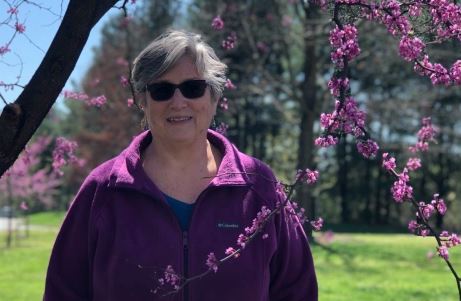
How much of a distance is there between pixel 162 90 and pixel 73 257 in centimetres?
67

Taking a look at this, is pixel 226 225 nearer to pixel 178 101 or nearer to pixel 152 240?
pixel 152 240

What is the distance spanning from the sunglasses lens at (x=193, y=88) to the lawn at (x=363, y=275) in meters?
5.54

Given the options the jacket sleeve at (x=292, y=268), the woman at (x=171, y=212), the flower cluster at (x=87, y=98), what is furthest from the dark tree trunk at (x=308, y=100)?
the woman at (x=171, y=212)

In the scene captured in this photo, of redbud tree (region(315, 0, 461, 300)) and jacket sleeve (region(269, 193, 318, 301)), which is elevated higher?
redbud tree (region(315, 0, 461, 300))

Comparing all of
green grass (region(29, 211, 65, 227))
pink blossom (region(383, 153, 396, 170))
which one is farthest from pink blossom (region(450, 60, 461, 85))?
green grass (region(29, 211, 65, 227))

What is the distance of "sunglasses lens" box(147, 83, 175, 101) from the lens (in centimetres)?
232

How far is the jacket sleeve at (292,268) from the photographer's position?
8.08 feet

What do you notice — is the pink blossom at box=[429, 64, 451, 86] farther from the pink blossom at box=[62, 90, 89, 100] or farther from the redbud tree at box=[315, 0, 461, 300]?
the pink blossom at box=[62, 90, 89, 100]

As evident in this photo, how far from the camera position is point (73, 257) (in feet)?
7.72

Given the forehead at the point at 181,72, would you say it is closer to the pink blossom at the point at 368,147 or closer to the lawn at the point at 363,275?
the pink blossom at the point at 368,147

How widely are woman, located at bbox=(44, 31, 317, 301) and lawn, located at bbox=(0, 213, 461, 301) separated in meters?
5.35

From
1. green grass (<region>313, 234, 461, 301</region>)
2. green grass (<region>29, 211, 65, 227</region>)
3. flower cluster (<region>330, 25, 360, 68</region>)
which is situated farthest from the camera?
green grass (<region>29, 211, 65, 227</region>)

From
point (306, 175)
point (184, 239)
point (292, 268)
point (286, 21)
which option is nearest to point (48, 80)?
point (184, 239)

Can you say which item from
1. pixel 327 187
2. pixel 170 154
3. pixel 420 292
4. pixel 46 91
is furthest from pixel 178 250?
pixel 327 187
